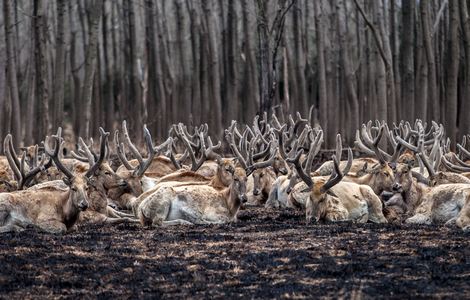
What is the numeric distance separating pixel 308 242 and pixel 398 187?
334 cm

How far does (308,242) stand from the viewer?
11.0 m

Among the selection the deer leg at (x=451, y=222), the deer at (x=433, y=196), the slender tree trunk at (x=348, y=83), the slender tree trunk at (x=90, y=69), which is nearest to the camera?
the deer leg at (x=451, y=222)

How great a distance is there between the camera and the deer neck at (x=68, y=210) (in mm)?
12453

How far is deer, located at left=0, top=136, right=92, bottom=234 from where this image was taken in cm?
1243

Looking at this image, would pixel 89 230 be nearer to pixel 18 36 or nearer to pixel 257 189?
pixel 257 189

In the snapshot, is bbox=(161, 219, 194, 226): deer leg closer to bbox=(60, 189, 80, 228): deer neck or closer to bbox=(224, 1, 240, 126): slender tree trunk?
bbox=(60, 189, 80, 228): deer neck

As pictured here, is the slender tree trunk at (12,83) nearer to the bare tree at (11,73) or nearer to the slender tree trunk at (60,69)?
the bare tree at (11,73)

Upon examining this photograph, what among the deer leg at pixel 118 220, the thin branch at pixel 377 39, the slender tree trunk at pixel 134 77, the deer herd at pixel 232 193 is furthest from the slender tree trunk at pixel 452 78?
the deer leg at pixel 118 220

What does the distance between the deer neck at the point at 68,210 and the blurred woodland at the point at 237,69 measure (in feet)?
29.4

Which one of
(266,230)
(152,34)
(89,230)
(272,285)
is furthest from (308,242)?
(152,34)

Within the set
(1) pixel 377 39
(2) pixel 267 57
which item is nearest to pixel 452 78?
(1) pixel 377 39

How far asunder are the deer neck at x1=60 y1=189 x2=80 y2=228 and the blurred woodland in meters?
8.96

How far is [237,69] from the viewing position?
102ft

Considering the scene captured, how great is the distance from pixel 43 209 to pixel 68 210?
0.31 metres
